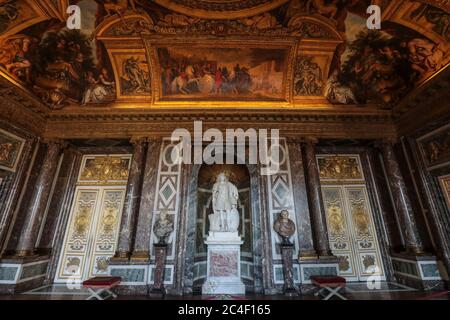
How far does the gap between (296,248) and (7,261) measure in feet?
28.5

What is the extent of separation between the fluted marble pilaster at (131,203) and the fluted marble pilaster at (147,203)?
0.75ft

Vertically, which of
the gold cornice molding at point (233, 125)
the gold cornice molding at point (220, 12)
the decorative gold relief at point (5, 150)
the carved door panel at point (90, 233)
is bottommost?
the carved door panel at point (90, 233)

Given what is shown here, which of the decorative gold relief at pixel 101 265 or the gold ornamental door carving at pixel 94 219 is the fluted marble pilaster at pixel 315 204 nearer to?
the gold ornamental door carving at pixel 94 219

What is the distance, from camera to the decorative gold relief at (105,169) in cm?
882

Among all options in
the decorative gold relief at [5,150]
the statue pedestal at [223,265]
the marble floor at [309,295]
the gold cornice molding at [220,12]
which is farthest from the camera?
the gold cornice molding at [220,12]

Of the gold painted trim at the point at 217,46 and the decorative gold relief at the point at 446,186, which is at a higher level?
the gold painted trim at the point at 217,46

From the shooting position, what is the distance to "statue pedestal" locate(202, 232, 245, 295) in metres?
6.20

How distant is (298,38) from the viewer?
7.46 meters

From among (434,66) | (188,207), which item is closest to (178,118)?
(188,207)

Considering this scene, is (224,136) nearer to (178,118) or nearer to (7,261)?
(178,118)

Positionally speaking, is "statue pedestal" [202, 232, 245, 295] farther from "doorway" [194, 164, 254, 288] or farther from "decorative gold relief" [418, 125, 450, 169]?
"decorative gold relief" [418, 125, 450, 169]

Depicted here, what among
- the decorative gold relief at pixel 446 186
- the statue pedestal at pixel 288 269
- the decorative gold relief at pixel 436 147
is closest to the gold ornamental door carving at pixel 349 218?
the decorative gold relief at pixel 436 147

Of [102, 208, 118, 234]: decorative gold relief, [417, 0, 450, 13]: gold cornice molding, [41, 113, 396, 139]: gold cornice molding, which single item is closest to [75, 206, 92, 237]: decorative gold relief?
[102, 208, 118, 234]: decorative gold relief

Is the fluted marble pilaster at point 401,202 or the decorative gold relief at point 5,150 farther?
the fluted marble pilaster at point 401,202
